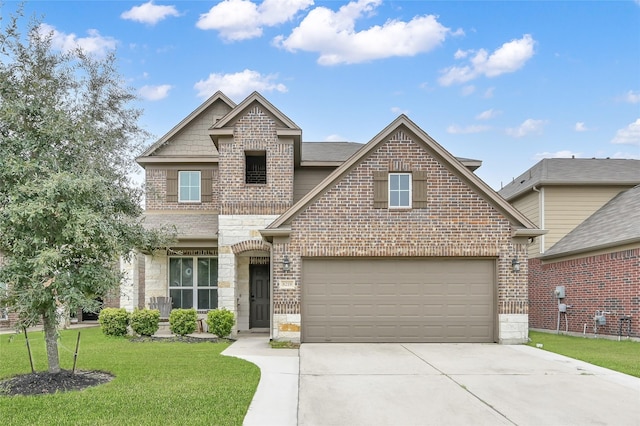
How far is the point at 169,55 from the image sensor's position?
57.4 ft

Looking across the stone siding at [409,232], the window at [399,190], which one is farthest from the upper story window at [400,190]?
the stone siding at [409,232]

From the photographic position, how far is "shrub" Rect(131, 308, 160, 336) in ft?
45.2

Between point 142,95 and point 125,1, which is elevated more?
point 125,1

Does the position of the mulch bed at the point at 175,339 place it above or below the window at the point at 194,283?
below

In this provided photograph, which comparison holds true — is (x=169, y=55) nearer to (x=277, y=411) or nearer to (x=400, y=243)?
(x=400, y=243)

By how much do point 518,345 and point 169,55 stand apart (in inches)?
573

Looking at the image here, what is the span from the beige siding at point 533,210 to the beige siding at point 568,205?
331mm

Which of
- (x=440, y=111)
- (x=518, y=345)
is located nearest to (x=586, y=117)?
(x=440, y=111)

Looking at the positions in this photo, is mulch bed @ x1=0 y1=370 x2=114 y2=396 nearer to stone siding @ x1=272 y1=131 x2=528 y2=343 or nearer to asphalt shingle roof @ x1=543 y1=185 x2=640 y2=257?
stone siding @ x1=272 y1=131 x2=528 y2=343

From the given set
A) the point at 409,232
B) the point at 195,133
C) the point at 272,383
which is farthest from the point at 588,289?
the point at 195,133

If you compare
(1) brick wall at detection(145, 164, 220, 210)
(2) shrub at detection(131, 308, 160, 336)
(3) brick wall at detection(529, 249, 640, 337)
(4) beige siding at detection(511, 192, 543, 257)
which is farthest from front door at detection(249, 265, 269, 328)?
(3) brick wall at detection(529, 249, 640, 337)

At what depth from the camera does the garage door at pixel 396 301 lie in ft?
41.3

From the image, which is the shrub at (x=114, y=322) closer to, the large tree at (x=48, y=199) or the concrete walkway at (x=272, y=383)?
the concrete walkway at (x=272, y=383)

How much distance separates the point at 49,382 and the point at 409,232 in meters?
8.45
